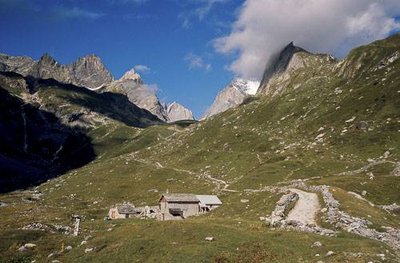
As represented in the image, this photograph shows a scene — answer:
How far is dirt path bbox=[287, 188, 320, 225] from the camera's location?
69.3 meters

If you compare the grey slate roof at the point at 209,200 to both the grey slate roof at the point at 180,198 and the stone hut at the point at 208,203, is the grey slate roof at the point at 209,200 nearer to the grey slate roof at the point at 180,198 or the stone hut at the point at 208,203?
the stone hut at the point at 208,203

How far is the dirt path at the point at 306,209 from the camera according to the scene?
69.3 m

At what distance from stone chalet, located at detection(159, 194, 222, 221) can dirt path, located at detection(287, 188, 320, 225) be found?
34.1 meters

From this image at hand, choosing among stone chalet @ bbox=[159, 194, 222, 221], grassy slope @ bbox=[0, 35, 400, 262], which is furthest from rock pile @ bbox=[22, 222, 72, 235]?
stone chalet @ bbox=[159, 194, 222, 221]

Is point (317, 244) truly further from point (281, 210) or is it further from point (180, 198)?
point (180, 198)

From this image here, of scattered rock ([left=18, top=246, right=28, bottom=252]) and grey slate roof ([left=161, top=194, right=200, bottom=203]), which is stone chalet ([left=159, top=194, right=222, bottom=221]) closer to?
grey slate roof ([left=161, top=194, right=200, bottom=203])

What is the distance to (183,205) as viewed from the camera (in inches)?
4783

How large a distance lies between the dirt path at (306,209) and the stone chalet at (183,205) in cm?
3414

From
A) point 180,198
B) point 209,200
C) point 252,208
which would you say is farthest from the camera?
point 209,200

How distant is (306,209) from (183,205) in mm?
50797

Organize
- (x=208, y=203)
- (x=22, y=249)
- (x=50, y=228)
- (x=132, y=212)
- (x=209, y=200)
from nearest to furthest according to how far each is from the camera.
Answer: (x=22, y=249) → (x=50, y=228) → (x=208, y=203) → (x=132, y=212) → (x=209, y=200)

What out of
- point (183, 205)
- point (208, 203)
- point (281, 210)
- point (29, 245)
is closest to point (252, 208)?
point (281, 210)

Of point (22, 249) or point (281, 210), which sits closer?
point (22, 249)

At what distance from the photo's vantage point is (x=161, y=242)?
56.3 m
